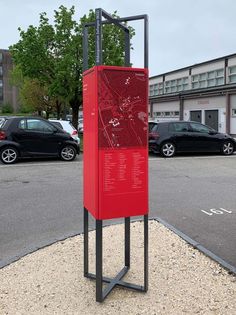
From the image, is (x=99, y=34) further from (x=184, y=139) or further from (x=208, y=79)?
(x=208, y=79)

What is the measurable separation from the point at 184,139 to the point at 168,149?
82 centimetres

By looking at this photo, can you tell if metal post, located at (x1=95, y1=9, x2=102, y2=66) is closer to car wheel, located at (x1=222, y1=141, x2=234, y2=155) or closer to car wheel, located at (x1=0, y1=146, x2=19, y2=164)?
car wheel, located at (x1=0, y1=146, x2=19, y2=164)

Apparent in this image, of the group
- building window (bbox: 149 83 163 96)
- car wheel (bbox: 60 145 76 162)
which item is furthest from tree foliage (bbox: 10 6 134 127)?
building window (bbox: 149 83 163 96)

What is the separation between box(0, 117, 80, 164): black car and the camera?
1312 centimetres

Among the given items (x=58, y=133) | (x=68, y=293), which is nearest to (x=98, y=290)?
(x=68, y=293)

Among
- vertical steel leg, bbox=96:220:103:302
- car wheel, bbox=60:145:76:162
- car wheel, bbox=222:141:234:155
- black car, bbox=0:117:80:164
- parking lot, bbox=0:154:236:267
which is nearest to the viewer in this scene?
vertical steel leg, bbox=96:220:103:302

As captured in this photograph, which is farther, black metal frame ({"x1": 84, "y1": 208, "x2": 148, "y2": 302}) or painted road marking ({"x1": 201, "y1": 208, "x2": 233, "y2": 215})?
painted road marking ({"x1": 201, "y1": 208, "x2": 233, "y2": 215})

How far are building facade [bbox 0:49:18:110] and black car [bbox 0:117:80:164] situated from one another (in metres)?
92.5

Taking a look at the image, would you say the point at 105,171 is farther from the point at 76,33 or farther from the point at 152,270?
the point at 76,33

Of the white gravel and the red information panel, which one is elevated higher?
the red information panel

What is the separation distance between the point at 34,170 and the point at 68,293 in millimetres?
8501

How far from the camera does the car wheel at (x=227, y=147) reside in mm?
16533

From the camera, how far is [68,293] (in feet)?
11.7

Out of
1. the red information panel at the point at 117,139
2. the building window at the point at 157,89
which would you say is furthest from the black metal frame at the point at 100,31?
the building window at the point at 157,89
